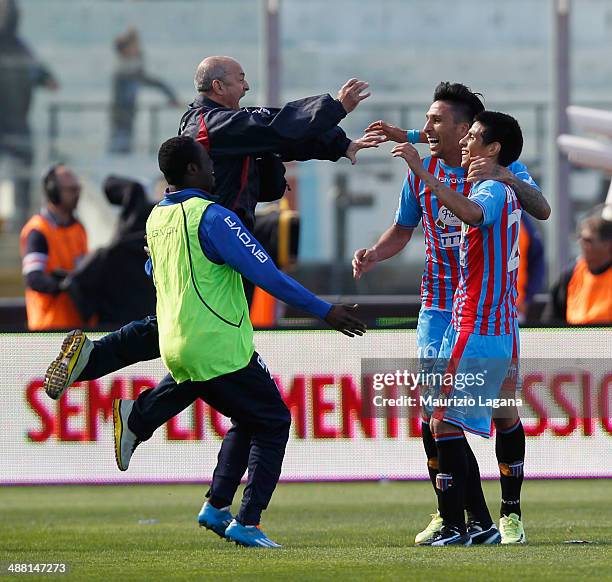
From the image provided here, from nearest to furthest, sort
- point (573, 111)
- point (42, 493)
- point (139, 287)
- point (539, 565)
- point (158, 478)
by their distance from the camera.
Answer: point (539, 565), point (158, 478), point (42, 493), point (139, 287), point (573, 111)

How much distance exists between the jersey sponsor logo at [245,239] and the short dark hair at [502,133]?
3.77 feet

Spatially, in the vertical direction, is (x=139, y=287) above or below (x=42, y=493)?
above

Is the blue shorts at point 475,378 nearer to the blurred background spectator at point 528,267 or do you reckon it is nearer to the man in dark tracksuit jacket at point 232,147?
the man in dark tracksuit jacket at point 232,147

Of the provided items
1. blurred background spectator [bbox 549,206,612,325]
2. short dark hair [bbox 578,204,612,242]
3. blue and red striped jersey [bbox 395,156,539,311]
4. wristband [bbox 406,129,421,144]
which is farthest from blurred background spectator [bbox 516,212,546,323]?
blue and red striped jersey [bbox 395,156,539,311]

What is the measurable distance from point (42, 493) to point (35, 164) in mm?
7628

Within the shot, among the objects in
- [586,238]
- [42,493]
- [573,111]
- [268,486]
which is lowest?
[42,493]

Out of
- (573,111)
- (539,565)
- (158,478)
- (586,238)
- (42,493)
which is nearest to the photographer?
(539,565)

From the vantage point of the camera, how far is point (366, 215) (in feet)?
59.4

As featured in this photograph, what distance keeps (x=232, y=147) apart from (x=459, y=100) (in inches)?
44.3

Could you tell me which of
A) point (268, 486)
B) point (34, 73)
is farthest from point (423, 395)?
point (34, 73)

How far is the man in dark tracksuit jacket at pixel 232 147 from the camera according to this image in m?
→ 7.92

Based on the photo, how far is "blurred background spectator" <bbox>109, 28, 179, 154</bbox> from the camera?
63.1 feet

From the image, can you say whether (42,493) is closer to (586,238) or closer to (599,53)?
(586,238)

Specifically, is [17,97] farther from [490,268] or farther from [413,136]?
[490,268]
